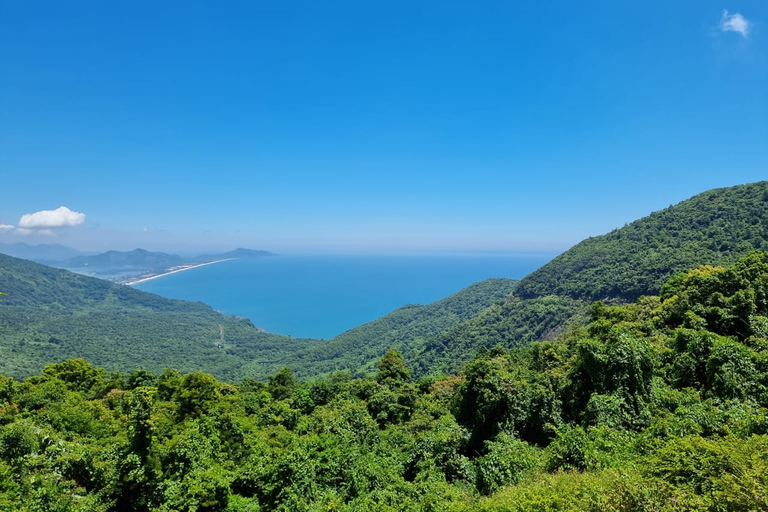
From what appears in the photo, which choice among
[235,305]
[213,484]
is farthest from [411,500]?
[235,305]

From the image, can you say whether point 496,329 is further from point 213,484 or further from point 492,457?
point 213,484

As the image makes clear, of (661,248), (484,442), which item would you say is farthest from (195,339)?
(661,248)

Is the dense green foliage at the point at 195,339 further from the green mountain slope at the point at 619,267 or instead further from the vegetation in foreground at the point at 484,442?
the vegetation in foreground at the point at 484,442

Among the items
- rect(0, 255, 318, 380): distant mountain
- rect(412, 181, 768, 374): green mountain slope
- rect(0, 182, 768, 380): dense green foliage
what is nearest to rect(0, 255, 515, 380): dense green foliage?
rect(0, 255, 318, 380): distant mountain

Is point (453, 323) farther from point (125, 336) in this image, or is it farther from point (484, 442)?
point (125, 336)

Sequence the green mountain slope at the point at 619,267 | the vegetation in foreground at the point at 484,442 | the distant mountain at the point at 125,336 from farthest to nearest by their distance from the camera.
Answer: the distant mountain at the point at 125,336 → the green mountain slope at the point at 619,267 → the vegetation in foreground at the point at 484,442

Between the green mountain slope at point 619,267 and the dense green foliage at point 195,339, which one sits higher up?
the green mountain slope at point 619,267

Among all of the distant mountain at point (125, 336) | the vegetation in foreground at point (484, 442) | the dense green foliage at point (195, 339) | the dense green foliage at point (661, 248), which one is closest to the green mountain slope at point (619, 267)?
the dense green foliage at point (661, 248)
